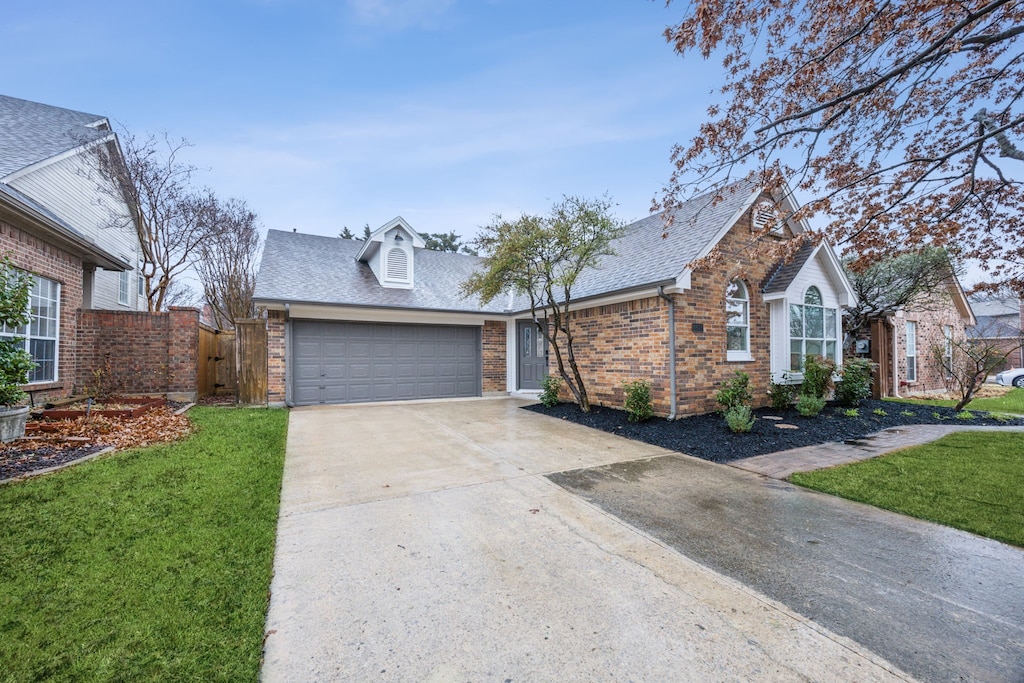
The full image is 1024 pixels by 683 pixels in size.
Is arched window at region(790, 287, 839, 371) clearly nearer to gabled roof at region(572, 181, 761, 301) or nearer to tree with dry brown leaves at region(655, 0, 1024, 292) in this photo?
gabled roof at region(572, 181, 761, 301)

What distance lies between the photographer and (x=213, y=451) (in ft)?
19.1

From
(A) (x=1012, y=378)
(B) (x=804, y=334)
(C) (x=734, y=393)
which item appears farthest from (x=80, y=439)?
(A) (x=1012, y=378)

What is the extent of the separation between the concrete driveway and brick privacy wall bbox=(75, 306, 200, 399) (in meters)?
7.27

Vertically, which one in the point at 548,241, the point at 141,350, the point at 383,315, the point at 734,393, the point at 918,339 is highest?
the point at 548,241

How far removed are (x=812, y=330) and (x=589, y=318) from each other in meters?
5.33

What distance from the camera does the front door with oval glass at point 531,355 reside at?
12911 millimetres

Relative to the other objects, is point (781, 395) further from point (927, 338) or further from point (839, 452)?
point (927, 338)

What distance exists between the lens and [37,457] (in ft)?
16.6

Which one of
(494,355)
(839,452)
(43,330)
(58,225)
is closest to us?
(839,452)

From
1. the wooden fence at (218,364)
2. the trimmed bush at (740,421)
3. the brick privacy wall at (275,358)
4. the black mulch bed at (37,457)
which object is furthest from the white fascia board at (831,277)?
the wooden fence at (218,364)

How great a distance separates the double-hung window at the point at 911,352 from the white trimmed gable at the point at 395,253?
16.7m

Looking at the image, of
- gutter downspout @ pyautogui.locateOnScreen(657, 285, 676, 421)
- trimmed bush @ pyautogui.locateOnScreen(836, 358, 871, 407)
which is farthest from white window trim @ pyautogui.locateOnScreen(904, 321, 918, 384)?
gutter downspout @ pyautogui.locateOnScreen(657, 285, 676, 421)

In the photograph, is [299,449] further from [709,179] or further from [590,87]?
[590,87]

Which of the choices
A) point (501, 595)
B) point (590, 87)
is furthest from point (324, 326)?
point (501, 595)
